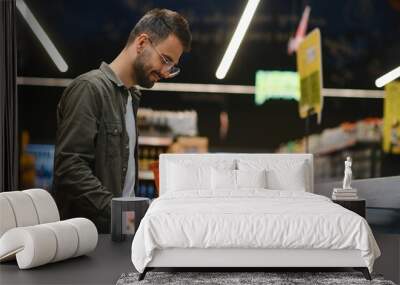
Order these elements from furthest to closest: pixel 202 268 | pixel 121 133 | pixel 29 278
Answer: pixel 121 133, pixel 202 268, pixel 29 278

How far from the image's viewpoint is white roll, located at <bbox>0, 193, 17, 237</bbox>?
4469 mm

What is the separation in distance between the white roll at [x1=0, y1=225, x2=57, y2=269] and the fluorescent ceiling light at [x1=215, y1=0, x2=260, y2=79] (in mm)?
2753

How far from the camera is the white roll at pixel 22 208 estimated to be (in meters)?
4.59

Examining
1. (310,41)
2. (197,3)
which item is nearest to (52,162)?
(197,3)

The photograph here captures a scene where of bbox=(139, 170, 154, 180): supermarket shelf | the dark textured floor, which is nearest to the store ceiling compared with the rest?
bbox=(139, 170, 154, 180): supermarket shelf

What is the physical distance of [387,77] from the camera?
21.0ft

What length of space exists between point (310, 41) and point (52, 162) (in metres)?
2.95

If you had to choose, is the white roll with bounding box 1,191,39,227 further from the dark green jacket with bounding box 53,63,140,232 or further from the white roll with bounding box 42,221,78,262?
the dark green jacket with bounding box 53,63,140,232

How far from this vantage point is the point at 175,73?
6395mm

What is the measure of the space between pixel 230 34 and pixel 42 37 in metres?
1.96

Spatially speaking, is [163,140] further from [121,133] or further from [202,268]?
[202,268]

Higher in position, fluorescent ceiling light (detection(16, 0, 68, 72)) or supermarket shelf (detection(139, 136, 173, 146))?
fluorescent ceiling light (detection(16, 0, 68, 72))

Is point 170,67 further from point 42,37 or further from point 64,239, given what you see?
point 64,239

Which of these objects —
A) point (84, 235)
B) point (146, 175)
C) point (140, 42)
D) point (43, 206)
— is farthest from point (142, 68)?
point (84, 235)
